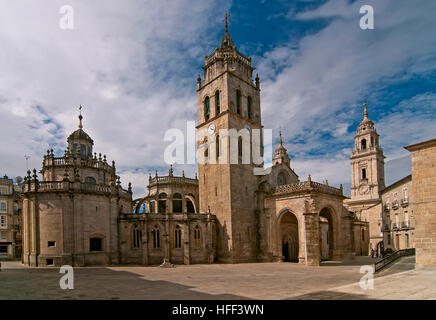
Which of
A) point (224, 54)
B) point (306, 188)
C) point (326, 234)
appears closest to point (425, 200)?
point (306, 188)

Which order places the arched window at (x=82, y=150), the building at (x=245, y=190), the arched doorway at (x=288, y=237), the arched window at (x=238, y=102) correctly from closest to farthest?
the building at (x=245, y=190), the arched doorway at (x=288, y=237), the arched window at (x=238, y=102), the arched window at (x=82, y=150)

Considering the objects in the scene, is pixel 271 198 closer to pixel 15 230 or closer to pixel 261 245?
pixel 261 245

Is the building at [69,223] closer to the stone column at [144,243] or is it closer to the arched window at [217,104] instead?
the stone column at [144,243]

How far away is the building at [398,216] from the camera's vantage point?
138 ft

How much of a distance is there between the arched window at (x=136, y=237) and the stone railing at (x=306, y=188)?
15.0 m

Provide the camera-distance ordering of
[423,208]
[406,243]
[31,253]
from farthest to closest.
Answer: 1. [406,243]
2. [31,253]
3. [423,208]

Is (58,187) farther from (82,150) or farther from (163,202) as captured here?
(163,202)

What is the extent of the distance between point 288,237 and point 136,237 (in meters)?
17.4

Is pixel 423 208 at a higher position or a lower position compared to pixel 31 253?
higher

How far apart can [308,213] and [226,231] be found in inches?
358

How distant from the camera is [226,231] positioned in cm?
3228

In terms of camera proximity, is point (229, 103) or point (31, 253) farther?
point (229, 103)

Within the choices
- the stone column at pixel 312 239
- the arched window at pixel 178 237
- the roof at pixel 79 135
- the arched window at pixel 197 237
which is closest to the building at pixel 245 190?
the stone column at pixel 312 239
